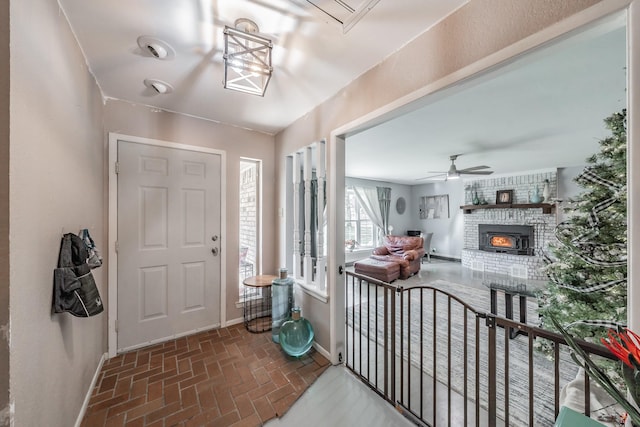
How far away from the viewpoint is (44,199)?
1098 mm

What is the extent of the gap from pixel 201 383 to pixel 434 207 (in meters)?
7.35

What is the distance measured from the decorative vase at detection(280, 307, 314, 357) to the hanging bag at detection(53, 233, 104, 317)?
1.39 metres

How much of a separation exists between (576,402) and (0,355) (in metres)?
2.38

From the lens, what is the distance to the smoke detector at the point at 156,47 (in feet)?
4.93

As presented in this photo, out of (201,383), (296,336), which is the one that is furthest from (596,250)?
(201,383)

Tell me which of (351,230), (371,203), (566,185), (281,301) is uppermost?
(566,185)

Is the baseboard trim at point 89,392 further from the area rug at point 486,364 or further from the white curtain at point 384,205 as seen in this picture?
the white curtain at point 384,205

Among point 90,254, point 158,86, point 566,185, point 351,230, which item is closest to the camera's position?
point 90,254

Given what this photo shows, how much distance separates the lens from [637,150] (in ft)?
2.60

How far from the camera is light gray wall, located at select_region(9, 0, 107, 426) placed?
2.88 ft

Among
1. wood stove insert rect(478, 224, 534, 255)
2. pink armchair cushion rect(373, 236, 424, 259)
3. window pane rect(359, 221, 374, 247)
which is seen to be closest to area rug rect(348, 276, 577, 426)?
pink armchair cushion rect(373, 236, 424, 259)

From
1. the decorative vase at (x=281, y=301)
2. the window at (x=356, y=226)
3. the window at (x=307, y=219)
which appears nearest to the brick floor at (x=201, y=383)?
the decorative vase at (x=281, y=301)

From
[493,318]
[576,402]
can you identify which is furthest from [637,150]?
[576,402]

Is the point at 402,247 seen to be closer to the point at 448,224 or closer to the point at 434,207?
the point at 448,224
